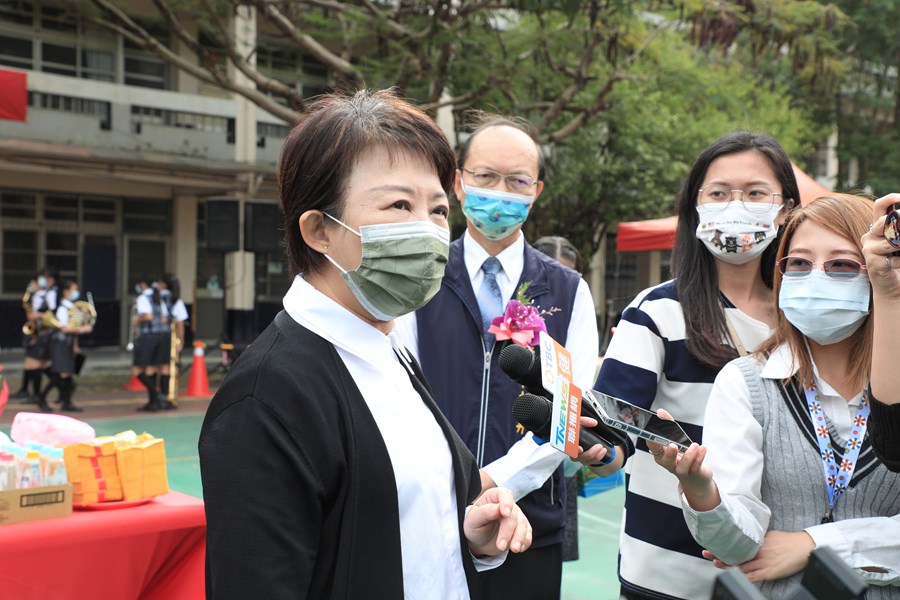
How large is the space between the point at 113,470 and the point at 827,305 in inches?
96.0

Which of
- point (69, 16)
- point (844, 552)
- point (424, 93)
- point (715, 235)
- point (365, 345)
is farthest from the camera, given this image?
point (69, 16)

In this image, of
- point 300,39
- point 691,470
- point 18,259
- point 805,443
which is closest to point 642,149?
point 300,39

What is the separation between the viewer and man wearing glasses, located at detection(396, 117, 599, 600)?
99.3 inches

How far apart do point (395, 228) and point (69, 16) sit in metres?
16.9

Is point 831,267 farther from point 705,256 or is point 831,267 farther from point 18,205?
point 18,205

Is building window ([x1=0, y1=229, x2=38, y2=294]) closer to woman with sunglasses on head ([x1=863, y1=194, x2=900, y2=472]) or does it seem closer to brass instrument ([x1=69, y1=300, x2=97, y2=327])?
brass instrument ([x1=69, y1=300, x2=97, y2=327])

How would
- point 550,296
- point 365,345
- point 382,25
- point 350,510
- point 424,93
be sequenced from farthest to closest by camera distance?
1. point 424,93
2. point 382,25
3. point 550,296
4. point 365,345
5. point 350,510

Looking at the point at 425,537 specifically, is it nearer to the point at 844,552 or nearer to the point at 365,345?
the point at 365,345

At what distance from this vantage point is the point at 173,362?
1115 cm

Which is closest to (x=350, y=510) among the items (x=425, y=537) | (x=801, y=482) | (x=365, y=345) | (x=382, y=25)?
(x=425, y=537)

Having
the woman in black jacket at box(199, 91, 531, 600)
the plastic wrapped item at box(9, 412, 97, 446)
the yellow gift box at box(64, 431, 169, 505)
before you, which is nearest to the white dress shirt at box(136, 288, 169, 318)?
the plastic wrapped item at box(9, 412, 97, 446)

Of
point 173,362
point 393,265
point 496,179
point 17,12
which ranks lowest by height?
point 173,362

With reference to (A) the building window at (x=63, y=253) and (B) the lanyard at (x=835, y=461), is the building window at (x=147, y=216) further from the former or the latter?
(B) the lanyard at (x=835, y=461)

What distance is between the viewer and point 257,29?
16578 millimetres
